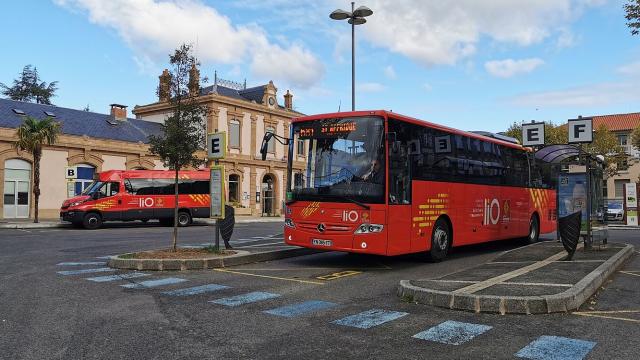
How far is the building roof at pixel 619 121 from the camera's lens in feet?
200

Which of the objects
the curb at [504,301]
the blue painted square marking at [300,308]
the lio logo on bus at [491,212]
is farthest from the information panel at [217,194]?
the lio logo on bus at [491,212]

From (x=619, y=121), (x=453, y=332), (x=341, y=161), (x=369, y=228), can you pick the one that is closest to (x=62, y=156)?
(x=341, y=161)

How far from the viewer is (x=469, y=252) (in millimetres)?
15188

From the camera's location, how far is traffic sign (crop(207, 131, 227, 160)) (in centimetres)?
1243

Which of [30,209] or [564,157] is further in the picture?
[30,209]

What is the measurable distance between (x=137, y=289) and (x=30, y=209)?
2783 cm

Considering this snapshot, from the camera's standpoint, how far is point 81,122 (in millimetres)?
36844

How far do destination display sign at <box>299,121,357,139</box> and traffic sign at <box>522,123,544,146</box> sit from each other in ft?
20.7

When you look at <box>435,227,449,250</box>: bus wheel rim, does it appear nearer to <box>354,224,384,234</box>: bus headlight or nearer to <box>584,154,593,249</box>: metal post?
<box>354,224,384,234</box>: bus headlight

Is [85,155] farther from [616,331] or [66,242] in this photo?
[616,331]

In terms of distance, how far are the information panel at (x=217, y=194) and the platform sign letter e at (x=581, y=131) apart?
28.7 feet

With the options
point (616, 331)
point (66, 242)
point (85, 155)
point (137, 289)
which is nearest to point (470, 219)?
point (616, 331)

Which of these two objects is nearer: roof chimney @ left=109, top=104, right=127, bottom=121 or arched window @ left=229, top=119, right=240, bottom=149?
roof chimney @ left=109, top=104, right=127, bottom=121

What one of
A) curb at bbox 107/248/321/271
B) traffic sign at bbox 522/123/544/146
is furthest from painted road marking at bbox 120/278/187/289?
traffic sign at bbox 522/123/544/146
